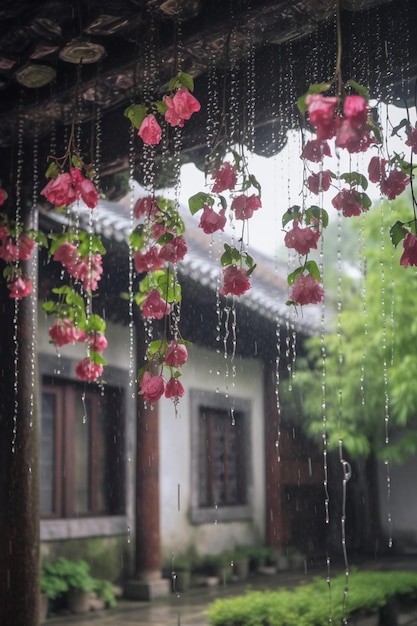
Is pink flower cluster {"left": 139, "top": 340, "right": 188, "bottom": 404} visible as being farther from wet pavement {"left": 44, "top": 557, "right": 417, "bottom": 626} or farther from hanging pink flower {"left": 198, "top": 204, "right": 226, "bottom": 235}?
wet pavement {"left": 44, "top": 557, "right": 417, "bottom": 626}

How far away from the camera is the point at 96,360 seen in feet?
12.5

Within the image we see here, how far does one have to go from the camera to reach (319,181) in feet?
9.62

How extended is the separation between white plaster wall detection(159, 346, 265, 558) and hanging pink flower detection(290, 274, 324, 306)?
558 cm

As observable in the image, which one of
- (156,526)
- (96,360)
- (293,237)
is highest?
(293,237)

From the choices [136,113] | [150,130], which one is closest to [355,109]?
[150,130]

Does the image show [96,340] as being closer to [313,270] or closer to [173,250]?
[173,250]

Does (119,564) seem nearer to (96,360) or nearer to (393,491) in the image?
(96,360)

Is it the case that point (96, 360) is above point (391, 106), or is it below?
below

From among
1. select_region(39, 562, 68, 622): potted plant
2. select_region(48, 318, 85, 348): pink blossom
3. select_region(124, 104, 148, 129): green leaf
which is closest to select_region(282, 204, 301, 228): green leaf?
select_region(124, 104, 148, 129): green leaf

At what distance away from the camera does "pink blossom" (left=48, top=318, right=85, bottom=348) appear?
12.8 ft

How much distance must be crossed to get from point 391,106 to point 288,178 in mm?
472

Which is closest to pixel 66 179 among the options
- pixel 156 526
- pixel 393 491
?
pixel 156 526

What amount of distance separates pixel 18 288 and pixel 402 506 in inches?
374

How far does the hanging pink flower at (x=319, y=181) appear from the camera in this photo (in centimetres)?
291
